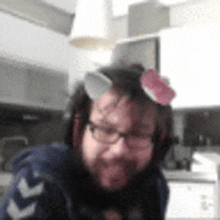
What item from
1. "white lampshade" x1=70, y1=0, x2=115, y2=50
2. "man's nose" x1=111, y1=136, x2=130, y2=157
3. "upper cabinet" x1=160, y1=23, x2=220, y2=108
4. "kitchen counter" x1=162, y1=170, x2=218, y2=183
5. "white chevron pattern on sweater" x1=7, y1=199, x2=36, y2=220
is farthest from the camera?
"white lampshade" x1=70, y1=0, x2=115, y2=50

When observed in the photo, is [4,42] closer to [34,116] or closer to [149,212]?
[34,116]

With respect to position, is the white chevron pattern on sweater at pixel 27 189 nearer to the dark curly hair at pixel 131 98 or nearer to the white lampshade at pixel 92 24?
the dark curly hair at pixel 131 98

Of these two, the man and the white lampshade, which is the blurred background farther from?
the man

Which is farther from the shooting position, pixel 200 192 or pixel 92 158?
pixel 200 192

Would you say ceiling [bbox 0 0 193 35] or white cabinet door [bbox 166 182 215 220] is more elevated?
ceiling [bbox 0 0 193 35]

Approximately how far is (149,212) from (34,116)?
71cm

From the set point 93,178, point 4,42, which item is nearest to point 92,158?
point 93,178

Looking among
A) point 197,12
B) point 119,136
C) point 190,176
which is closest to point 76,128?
point 119,136

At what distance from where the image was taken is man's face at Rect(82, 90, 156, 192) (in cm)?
35

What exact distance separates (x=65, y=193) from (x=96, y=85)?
0.13m

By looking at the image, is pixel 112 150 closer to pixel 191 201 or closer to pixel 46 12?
pixel 191 201

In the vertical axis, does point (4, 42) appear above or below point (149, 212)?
above

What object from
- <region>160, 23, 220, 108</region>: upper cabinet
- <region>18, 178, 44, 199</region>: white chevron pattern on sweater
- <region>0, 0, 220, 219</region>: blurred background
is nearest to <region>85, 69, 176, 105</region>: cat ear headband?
<region>18, 178, 44, 199</region>: white chevron pattern on sweater

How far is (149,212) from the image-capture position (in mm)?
399
